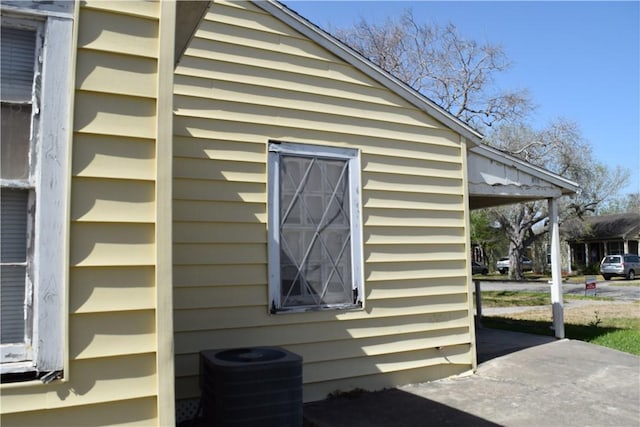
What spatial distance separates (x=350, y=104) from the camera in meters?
5.52

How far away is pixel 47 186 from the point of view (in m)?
2.23

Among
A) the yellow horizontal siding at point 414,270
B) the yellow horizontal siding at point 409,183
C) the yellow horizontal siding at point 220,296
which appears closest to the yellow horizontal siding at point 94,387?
the yellow horizontal siding at point 220,296

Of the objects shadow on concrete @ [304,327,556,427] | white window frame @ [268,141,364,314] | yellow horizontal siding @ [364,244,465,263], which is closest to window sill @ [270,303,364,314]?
white window frame @ [268,141,364,314]

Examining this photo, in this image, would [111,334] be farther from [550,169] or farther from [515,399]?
[550,169]

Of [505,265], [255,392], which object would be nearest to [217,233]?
[255,392]

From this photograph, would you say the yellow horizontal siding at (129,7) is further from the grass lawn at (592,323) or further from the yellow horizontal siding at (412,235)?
the grass lawn at (592,323)

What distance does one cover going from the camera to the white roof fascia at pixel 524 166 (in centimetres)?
681

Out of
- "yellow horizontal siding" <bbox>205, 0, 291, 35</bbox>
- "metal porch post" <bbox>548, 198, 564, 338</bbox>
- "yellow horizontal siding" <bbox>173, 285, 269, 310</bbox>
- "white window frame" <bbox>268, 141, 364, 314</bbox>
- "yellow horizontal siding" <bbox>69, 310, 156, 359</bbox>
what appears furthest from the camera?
"metal porch post" <bbox>548, 198, 564, 338</bbox>

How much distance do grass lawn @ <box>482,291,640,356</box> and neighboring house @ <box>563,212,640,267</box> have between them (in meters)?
23.9

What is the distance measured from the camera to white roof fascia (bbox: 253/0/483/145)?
17.0 ft

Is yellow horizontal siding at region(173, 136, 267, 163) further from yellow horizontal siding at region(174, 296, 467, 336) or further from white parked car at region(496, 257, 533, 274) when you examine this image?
white parked car at region(496, 257, 533, 274)

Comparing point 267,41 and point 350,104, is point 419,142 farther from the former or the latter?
point 267,41

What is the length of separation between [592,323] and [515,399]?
7.19 m

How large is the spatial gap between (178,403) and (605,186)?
1619 inches
